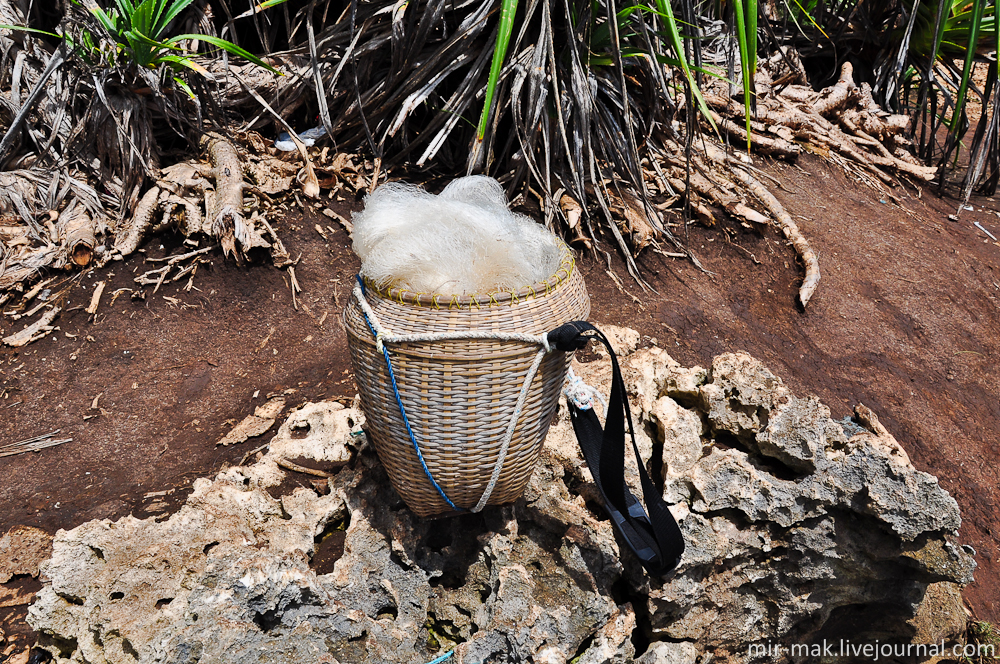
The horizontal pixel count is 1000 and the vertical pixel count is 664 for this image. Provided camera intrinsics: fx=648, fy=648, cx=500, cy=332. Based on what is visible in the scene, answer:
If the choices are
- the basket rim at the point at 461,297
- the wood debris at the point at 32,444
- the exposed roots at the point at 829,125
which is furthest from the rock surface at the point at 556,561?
the exposed roots at the point at 829,125

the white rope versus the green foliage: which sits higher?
the green foliage

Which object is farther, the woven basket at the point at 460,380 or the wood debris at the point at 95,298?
the wood debris at the point at 95,298

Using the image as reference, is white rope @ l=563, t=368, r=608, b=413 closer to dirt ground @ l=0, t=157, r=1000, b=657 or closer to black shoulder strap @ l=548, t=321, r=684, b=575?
black shoulder strap @ l=548, t=321, r=684, b=575

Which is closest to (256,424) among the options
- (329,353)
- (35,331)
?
(329,353)

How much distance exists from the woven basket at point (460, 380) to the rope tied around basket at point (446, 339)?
0.01 metres

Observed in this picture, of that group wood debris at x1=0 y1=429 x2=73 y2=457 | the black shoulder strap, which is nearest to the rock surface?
the black shoulder strap

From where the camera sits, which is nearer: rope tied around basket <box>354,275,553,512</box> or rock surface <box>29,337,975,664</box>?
rope tied around basket <box>354,275,553,512</box>

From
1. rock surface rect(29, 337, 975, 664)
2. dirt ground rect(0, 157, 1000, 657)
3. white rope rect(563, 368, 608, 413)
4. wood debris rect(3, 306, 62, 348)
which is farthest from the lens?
wood debris rect(3, 306, 62, 348)

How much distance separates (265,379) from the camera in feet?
8.99

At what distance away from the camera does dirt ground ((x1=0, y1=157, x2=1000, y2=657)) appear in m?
2.41

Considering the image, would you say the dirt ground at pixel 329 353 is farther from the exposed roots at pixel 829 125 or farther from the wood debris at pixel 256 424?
the exposed roots at pixel 829 125

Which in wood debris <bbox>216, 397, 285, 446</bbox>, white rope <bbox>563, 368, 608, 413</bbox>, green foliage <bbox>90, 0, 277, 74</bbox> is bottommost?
wood debris <bbox>216, 397, 285, 446</bbox>

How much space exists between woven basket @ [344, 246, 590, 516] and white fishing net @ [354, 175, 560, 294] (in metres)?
0.04

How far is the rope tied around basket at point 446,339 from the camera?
1481mm
